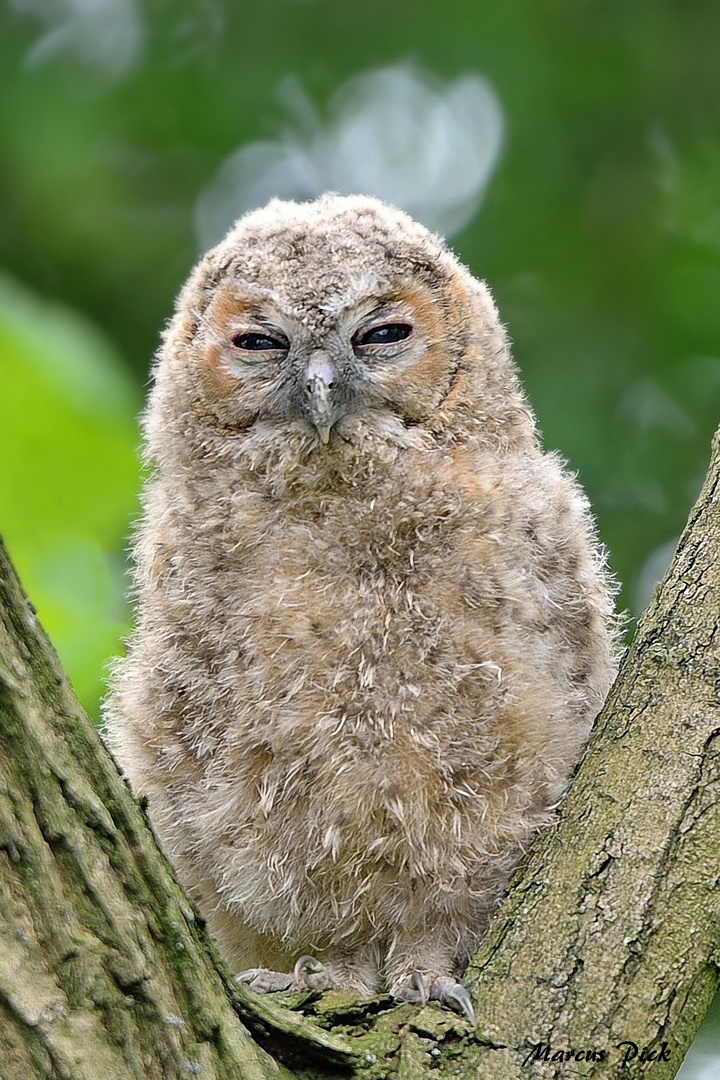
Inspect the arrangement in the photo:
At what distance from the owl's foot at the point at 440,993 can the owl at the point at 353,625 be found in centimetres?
1

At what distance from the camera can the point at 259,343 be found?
3125 mm

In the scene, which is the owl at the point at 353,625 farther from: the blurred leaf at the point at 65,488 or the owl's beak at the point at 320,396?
the blurred leaf at the point at 65,488

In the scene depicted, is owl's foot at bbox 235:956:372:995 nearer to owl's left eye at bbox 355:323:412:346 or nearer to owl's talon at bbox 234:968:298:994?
owl's talon at bbox 234:968:298:994

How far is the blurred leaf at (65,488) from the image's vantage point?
2.65 meters

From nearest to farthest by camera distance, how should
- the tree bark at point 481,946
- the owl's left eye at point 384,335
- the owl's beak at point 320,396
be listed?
the tree bark at point 481,946, the owl's beak at point 320,396, the owl's left eye at point 384,335

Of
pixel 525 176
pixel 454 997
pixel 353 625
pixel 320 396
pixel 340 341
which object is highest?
pixel 525 176

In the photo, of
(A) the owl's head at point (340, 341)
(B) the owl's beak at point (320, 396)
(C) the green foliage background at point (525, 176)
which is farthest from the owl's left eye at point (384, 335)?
(C) the green foliage background at point (525, 176)

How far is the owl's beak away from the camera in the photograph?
2.94 metres

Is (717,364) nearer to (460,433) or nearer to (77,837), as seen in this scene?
(460,433)

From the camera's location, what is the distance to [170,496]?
10.2 ft

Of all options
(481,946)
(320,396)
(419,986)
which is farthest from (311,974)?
(320,396)

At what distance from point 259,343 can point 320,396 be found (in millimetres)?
262

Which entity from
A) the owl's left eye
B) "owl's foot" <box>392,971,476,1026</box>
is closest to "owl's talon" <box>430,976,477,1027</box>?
"owl's foot" <box>392,971,476,1026</box>

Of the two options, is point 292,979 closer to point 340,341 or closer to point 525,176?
point 340,341
